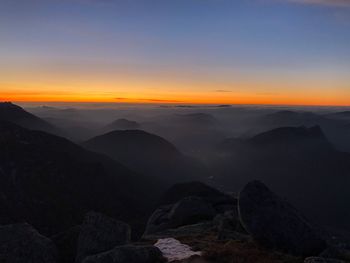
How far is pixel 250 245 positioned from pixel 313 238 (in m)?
6.57

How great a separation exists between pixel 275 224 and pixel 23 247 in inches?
1053

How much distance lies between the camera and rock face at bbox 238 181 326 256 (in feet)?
139

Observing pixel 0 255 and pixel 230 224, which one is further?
pixel 230 224

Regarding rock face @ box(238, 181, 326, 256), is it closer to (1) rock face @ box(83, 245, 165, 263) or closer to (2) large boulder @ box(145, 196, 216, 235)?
(1) rock face @ box(83, 245, 165, 263)

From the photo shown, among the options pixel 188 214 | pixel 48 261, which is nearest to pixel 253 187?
pixel 48 261

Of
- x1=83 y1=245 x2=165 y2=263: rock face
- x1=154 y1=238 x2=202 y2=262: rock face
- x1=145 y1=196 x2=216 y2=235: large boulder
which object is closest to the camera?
x1=83 y1=245 x2=165 y2=263: rock face

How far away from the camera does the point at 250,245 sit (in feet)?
142

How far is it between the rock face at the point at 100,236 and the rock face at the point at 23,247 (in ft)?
11.0

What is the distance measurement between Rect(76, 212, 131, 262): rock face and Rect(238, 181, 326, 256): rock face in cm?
1436

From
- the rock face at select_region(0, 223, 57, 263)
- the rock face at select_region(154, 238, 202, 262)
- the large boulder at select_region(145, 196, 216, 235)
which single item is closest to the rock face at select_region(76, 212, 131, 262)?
the rock face at select_region(0, 223, 57, 263)

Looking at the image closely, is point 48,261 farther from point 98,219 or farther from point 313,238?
point 313,238

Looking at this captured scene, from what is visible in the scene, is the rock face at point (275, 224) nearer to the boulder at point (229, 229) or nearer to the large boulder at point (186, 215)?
the boulder at point (229, 229)

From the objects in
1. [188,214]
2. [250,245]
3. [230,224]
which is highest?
[250,245]

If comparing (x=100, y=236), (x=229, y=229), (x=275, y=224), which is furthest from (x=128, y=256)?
(x=229, y=229)
